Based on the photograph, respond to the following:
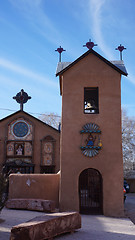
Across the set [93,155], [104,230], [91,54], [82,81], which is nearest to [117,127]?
[93,155]

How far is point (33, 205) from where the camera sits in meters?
12.0

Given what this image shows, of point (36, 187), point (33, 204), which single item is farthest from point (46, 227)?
point (36, 187)

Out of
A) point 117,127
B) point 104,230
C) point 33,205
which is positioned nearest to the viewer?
point 104,230

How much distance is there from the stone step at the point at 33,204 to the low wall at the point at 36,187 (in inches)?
34.8

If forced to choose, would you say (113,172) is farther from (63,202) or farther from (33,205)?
(33,205)

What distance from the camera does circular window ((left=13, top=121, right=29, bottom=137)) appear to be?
2359 cm

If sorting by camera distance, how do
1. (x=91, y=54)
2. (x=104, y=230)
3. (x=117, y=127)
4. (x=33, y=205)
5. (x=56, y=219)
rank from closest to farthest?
(x=56, y=219)
(x=104, y=230)
(x=33, y=205)
(x=117, y=127)
(x=91, y=54)

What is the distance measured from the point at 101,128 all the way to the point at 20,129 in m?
12.3

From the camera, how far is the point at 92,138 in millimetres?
12820

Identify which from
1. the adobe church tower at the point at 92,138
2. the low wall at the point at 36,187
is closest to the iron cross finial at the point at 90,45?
the adobe church tower at the point at 92,138

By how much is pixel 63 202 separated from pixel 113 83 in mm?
6424

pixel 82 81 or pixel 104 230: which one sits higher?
pixel 82 81

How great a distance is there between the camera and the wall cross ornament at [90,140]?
12.7 m

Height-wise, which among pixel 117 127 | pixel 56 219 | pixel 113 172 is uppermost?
pixel 117 127
